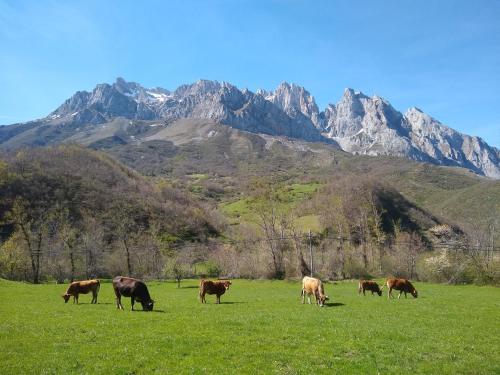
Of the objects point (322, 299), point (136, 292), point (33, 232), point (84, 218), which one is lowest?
point (322, 299)

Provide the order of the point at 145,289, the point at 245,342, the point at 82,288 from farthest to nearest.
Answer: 1. the point at 82,288
2. the point at 145,289
3. the point at 245,342

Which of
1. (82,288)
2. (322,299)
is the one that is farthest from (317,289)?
(82,288)

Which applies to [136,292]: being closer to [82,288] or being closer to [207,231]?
[82,288]

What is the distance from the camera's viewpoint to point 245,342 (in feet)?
47.8

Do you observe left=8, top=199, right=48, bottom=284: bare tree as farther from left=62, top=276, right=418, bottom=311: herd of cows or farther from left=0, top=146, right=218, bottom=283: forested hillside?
left=62, top=276, right=418, bottom=311: herd of cows

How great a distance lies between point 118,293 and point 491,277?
45425 mm

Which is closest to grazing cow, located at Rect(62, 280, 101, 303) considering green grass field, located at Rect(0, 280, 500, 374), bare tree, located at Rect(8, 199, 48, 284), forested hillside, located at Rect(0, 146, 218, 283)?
green grass field, located at Rect(0, 280, 500, 374)

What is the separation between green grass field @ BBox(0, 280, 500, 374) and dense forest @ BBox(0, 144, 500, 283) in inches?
1370

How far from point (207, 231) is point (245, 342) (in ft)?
349

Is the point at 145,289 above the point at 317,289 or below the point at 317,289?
above

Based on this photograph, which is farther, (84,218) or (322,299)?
(84,218)

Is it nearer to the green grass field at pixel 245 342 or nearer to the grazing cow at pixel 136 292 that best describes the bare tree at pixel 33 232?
the grazing cow at pixel 136 292

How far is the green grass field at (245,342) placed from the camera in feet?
38.8

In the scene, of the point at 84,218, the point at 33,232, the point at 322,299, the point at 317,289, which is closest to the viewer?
the point at 322,299
